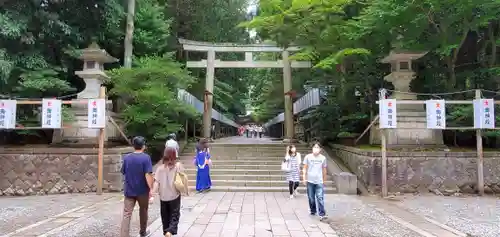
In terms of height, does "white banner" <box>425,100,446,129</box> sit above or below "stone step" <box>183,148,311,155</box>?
above

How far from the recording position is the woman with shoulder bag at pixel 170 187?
5473mm

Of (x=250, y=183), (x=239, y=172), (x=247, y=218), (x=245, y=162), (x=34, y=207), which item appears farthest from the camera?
(x=245, y=162)

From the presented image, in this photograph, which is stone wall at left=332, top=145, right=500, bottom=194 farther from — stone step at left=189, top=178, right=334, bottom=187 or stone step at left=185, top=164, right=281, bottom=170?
stone step at left=185, top=164, right=281, bottom=170

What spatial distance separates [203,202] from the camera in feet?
31.0

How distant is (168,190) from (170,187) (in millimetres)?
54

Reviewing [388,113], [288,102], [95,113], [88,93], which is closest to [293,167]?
[388,113]

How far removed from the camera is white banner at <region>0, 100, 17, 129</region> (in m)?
10.9

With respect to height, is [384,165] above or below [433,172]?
above

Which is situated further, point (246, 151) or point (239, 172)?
point (246, 151)

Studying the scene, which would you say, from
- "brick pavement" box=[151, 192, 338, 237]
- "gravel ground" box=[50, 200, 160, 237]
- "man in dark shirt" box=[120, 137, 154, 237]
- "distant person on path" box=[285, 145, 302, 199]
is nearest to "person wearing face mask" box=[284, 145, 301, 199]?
"distant person on path" box=[285, 145, 302, 199]

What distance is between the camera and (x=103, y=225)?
6.89 meters

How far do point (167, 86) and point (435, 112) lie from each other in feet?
28.4

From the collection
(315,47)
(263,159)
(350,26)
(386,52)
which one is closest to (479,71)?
(386,52)

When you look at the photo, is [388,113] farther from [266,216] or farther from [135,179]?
[135,179]
